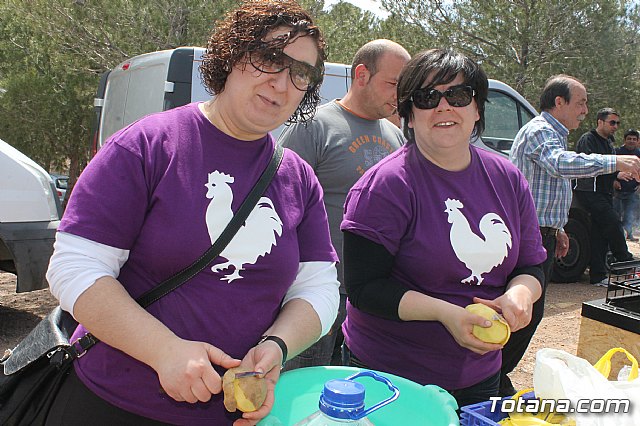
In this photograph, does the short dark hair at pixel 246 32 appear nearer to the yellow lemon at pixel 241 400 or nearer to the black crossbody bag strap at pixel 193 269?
the black crossbody bag strap at pixel 193 269

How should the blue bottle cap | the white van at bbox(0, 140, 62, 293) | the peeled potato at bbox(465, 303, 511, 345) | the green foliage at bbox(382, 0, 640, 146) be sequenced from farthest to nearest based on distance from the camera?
the green foliage at bbox(382, 0, 640, 146) < the white van at bbox(0, 140, 62, 293) < the peeled potato at bbox(465, 303, 511, 345) < the blue bottle cap

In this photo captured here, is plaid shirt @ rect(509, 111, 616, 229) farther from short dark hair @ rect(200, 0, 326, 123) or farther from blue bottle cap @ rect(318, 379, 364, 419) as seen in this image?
blue bottle cap @ rect(318, 379, 364, 419)

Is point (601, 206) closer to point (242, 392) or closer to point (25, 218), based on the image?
point (25, 218)

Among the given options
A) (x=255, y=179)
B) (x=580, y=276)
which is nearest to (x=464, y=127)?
(x=255, y=179)

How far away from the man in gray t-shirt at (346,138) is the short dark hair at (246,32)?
113 cm

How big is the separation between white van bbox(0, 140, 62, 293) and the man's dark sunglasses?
11.6 ft

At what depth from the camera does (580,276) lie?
792 cm

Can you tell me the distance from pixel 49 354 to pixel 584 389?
1309mm

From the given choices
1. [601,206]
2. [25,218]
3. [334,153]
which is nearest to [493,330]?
[334,153]

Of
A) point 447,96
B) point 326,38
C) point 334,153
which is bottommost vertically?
point 334,153

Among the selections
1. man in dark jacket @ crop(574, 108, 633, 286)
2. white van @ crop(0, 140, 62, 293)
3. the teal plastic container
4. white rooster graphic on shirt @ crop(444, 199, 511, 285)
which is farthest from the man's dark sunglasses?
man in dark jacket @ crop(574, 108, 633, 286)

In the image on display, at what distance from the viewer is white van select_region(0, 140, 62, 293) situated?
14.5 ft

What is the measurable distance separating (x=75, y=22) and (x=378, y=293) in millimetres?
11036

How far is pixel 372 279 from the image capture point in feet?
6.25
